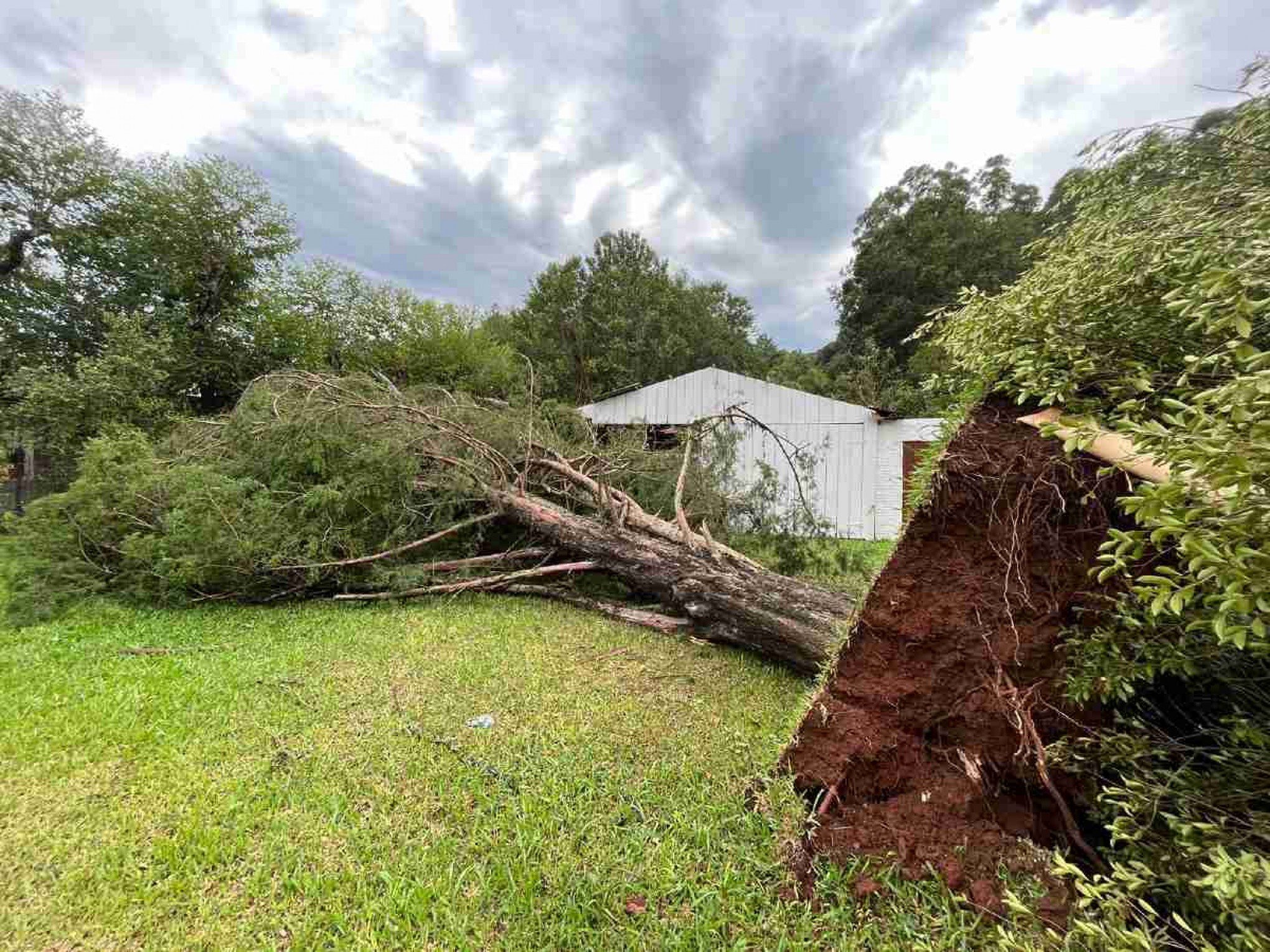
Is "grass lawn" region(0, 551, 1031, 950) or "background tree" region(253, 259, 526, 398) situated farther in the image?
"background tree" region(253, 259, 526, 398)

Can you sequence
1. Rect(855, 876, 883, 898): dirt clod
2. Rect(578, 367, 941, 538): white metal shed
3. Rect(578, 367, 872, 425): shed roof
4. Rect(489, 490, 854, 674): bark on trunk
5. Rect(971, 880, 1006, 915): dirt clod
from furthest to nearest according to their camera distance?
Rect(578, 367, 872, 425): shed roof
Rect(578, 367, 941, 538): white metal shed
Rect(489, 490, 854, 674): bark on trunk
Rect(855, 876, 883, 898): dirt clod
Rect(971, 880, 1006, 915): dirt clod

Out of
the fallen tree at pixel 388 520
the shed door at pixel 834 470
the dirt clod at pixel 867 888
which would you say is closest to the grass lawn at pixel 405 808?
the dirt clod at pixel 867 888

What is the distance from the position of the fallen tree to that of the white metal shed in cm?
317

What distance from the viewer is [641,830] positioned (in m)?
1.69

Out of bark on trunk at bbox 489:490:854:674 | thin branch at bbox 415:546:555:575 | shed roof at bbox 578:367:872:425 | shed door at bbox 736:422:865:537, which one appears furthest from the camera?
shed roof at bbox 578:367:872:425

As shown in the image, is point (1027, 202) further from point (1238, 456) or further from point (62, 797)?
point (62, 797)

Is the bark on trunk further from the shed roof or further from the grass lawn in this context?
the shed roof

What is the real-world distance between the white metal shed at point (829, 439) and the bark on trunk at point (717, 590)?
373 centimetres

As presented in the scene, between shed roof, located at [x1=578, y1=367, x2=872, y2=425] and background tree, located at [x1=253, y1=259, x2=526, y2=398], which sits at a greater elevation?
background tree, located at [x1=253, y1=259, x2=526, y2=398]

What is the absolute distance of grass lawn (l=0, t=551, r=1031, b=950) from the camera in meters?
1.35

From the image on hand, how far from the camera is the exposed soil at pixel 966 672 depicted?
1437 millimetres

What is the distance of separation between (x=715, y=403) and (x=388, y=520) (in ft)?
21.0

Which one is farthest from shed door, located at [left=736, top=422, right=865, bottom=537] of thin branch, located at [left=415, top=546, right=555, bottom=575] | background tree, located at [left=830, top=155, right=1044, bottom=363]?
background tree, located at [left=830, top=155, right=1044, bottom=363]

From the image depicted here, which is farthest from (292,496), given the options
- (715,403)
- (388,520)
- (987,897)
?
(715,403)
